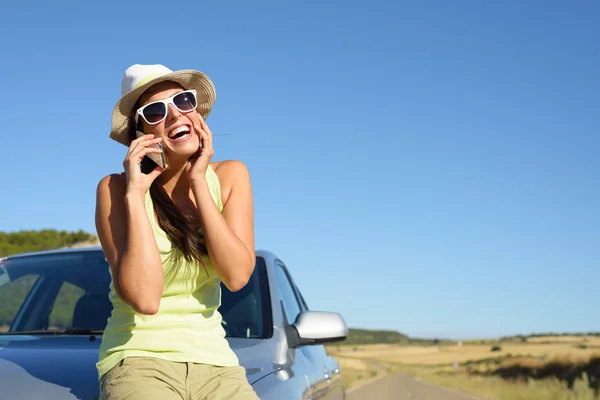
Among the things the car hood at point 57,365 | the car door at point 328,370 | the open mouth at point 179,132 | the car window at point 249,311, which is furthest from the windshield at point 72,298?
the open mouth at point 179,132

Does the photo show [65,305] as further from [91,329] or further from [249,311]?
[249,311]

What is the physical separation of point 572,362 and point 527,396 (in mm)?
24263

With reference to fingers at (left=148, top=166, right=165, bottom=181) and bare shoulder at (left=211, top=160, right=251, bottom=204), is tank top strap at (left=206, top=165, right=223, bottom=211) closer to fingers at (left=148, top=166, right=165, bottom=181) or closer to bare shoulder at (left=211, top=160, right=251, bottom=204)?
bare shoulder at (left=211, top=160, right=251, bottom=204)

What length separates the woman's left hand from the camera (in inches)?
109

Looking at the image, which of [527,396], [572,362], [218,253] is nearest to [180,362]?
[218,253]

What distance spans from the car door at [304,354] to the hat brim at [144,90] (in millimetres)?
1682

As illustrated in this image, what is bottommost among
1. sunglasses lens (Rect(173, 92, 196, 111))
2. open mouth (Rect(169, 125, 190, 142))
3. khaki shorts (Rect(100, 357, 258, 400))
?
khaki shorts (Rect(100, 357, 258, 400))

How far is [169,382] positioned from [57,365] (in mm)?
873

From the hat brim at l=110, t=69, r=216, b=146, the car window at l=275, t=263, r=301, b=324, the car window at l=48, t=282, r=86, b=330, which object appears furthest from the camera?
the car window at l=275, t=263, r=301, b=324

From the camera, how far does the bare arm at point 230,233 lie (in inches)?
106

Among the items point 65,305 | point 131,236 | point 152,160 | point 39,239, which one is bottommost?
point 131,236

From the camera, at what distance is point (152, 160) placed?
2932 mm

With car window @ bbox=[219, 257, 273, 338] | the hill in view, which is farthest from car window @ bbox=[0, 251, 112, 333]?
the hill

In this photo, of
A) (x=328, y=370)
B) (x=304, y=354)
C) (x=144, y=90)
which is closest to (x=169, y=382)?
(x=144, y=90)
